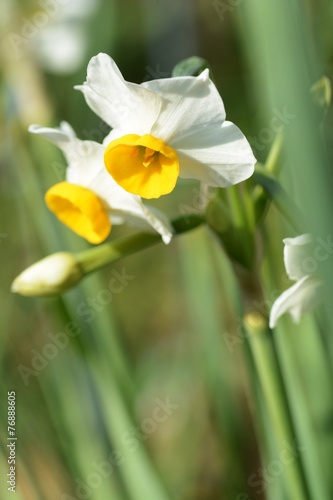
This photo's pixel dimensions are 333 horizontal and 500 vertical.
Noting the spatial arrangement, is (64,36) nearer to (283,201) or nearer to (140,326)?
(140,326)

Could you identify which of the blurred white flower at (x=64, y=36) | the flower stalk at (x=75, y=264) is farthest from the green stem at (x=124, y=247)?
the blurred white flower at (x=64, y=36)

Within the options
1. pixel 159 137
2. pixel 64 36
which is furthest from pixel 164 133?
pixel 64 36

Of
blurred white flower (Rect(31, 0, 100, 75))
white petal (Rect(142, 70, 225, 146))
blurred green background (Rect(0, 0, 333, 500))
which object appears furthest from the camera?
blurred white flower (Rect(31, 0, 100, 75))

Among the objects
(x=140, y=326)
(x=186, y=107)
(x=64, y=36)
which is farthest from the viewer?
(x=140, y=326)

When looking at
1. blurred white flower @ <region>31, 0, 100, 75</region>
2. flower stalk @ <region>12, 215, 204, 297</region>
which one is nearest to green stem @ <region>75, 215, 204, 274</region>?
flower stalk @ <region>12, 215, 204, 297</region>

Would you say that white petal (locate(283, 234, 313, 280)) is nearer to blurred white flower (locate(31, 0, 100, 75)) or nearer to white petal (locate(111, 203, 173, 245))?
white petal (locate(111, 203, 173, 245))
